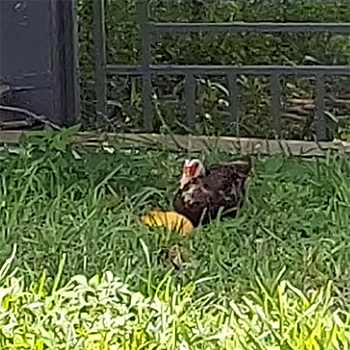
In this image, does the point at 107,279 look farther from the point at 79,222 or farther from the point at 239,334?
the point at 79,222

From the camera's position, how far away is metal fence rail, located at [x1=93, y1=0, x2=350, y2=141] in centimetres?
470

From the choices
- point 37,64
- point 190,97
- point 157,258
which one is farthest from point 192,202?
point 37,64

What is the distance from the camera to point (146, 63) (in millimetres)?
4770

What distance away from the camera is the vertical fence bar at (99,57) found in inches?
186

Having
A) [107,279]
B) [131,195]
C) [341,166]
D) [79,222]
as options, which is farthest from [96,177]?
[107,279]

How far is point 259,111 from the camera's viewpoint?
476cm

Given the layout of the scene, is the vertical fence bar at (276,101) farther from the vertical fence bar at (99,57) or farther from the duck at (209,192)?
the duck at (209,192)

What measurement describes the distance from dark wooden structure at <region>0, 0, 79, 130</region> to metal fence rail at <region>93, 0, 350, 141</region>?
0.43 feet

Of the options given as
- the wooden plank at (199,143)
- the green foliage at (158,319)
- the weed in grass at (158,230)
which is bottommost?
the wooden plank at (199,143)

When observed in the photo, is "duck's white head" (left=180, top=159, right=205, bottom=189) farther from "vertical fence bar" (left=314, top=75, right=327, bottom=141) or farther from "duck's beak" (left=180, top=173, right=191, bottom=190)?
"vertical fence bar" (left=314, top=75, right=327, bottom=141)

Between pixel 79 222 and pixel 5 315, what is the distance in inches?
35.6

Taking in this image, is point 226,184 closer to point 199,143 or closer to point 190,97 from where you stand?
point 199,143

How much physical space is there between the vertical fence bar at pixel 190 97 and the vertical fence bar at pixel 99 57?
379 mm

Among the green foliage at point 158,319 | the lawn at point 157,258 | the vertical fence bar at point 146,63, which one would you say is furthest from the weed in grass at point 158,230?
the vertical fence bar at point 146,63
